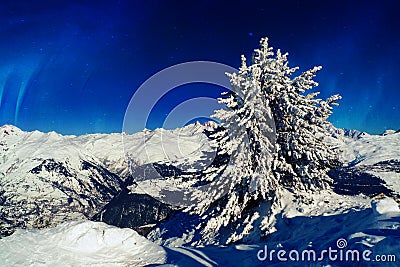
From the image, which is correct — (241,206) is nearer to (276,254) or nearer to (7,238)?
(276,254)

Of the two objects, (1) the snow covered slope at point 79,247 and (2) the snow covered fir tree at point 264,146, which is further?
(2) the snow covered fir tree at point 264,146

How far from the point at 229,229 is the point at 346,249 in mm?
10203

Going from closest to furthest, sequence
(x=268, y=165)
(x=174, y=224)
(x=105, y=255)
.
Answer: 1. (x=105, y=255)
2. (x=268, y=165)
3. (x=174, y=224)

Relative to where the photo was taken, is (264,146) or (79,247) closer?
(79,247)

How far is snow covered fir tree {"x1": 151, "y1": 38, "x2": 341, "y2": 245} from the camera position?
56.2 feet

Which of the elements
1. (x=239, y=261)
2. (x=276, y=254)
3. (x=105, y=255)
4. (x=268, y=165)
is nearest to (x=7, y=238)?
(x=105, y=255)

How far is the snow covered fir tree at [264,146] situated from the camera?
1714 cm

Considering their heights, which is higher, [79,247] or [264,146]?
[264,146]

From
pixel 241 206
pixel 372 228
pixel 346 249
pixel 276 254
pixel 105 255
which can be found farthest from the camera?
pixel 241 206

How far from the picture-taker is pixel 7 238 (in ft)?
41.3

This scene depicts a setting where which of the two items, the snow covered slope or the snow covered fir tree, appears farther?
the snow covered fir tree

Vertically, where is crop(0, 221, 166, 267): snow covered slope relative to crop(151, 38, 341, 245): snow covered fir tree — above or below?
below

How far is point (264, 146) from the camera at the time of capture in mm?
17016

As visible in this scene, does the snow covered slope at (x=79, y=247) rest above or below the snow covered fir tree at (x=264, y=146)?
below
